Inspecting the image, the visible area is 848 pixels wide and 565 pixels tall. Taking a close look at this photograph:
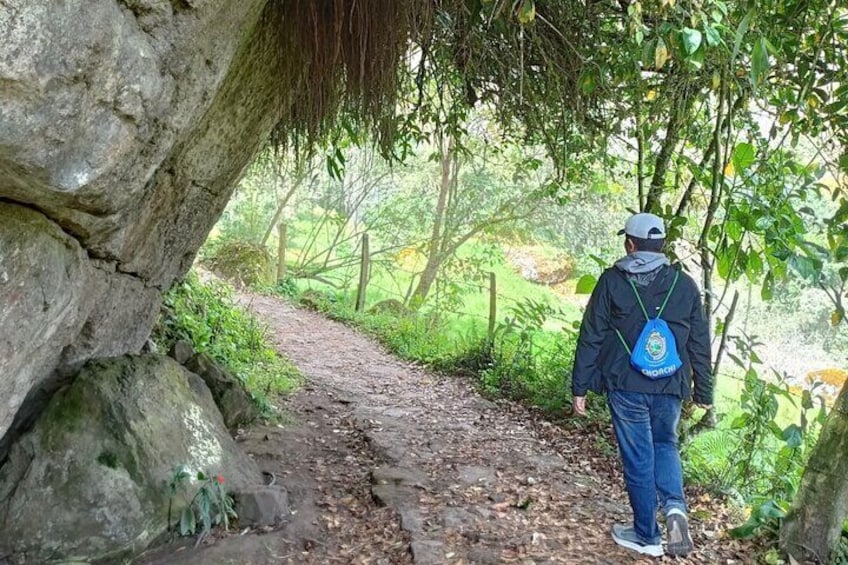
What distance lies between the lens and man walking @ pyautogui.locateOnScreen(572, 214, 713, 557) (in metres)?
3.63

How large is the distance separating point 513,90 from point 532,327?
3.46 meters

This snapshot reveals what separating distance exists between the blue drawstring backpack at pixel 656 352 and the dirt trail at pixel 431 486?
3.29 feet

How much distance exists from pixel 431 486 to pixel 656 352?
6.07 feet

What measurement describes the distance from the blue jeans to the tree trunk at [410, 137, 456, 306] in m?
11.0

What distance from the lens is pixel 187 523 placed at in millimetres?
3633

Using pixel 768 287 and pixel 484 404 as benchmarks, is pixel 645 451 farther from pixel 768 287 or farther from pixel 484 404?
pixel 484 404

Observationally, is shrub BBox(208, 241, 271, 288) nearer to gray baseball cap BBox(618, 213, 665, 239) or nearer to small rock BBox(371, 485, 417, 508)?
small rock BBox(371, 485, 417, 508)

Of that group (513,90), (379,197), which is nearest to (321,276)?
(379,197)

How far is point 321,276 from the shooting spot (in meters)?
18.1

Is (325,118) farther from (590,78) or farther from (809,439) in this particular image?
(809,439)

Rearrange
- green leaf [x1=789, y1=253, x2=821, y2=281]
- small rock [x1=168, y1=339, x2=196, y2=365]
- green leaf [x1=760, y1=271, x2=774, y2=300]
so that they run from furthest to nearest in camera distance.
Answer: small rock [x1=168, y1=339, x2=196, y2=365], green leaf [x1=760, y1=271, x2=774, y2=300], green leaf [x1=789, y1=253, x2=821, y2=281]

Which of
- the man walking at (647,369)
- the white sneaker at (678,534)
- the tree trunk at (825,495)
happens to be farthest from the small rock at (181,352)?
the tree trunk at (825,495)

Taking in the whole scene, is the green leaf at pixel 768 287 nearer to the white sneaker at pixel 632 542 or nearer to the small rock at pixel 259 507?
the white sneaker at pixel 632 542

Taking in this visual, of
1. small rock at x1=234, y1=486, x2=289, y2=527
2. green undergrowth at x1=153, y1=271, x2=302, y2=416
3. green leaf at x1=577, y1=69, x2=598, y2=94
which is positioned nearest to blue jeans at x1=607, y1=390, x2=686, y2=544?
green leaf at x1=577, y1=69, x2=598, y2=94
